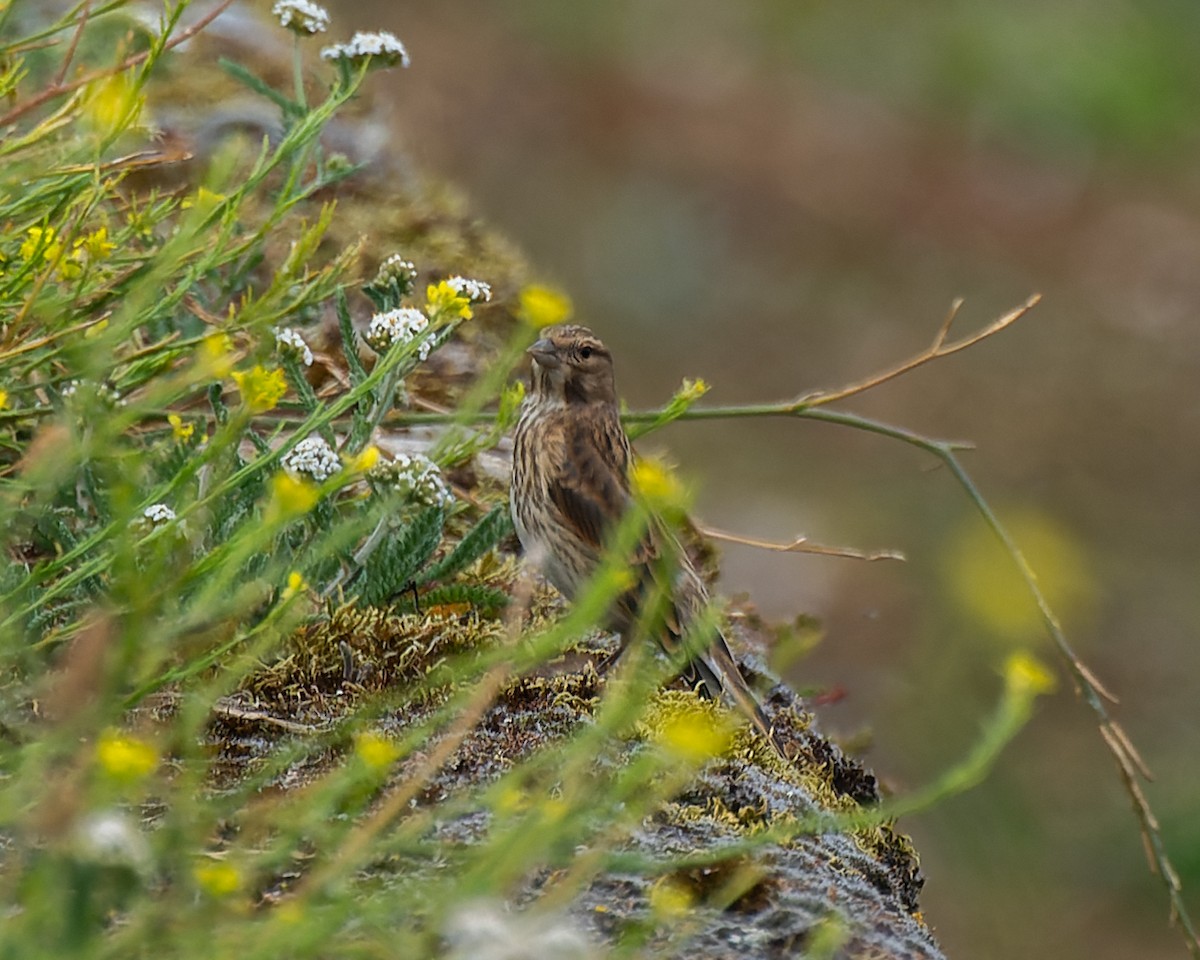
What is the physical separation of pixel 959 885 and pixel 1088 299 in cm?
846

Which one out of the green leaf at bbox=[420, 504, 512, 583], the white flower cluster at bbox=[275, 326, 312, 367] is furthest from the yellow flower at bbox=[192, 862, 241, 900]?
the green leaf at bbox=[420, 504, 512, 583]

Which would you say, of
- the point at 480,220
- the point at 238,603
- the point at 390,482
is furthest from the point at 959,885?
the point at 238,603

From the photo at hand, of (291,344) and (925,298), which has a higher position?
(291,344)

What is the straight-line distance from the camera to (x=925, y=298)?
50.6 feet

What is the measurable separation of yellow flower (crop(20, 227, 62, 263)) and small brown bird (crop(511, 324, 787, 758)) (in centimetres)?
109

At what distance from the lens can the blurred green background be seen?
9141mm

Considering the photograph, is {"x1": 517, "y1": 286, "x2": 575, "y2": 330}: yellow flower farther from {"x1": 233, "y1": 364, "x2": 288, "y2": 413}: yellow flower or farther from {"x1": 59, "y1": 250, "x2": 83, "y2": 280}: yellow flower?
{"x1": 59, "y1": 250, "x2": 83, "y2": 280}: yellow flower

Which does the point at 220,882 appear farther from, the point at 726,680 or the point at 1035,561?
the point at 1035,561

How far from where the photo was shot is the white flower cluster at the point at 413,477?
2963mm

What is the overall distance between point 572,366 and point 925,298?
38.1 feet

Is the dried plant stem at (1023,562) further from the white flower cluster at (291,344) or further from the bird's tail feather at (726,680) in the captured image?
the white flower cluster at (291,344)

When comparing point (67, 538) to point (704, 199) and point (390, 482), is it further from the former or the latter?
point (704, 199)

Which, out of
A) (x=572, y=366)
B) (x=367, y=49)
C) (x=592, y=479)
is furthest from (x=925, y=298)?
(x=367, y=49)

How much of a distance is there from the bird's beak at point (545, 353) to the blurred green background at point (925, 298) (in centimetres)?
456
